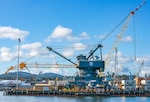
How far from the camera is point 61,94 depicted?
10756cm

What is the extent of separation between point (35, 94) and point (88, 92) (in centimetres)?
1759

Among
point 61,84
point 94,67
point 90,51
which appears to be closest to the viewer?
point 94,67

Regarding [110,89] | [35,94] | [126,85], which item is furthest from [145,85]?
[35,94]

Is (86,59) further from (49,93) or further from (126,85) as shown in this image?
(126,85)

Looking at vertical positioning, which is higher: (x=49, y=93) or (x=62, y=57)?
(x=62, y=57)

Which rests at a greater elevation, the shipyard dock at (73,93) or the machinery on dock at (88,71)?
the machinery on dock at (88,71)

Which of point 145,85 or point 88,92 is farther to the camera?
point 145,85

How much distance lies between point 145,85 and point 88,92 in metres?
35.8

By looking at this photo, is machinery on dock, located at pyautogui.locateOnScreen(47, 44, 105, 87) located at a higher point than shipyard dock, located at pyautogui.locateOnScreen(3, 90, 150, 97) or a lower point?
higher

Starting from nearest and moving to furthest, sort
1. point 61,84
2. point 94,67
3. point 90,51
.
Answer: point 94,67 → point 90,51 → point 61,84

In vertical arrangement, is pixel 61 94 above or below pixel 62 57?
below

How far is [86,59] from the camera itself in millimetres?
109500

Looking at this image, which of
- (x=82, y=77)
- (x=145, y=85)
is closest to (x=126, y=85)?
(x=145, y=85)

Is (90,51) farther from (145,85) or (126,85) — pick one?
(145,85)
